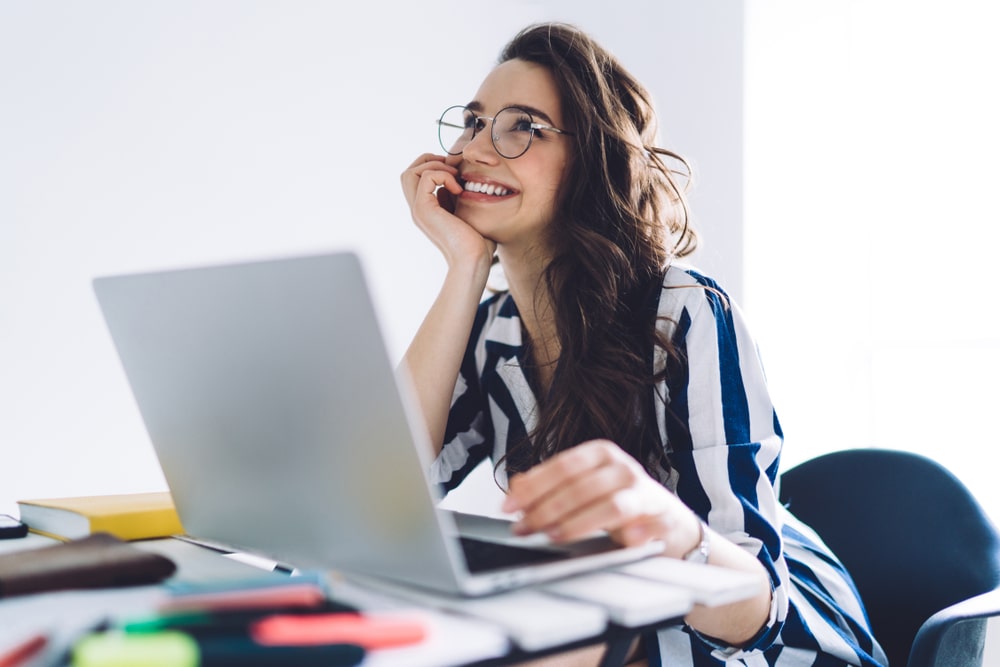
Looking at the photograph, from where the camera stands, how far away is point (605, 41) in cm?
292

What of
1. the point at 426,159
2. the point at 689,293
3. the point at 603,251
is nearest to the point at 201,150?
the point at 426,159

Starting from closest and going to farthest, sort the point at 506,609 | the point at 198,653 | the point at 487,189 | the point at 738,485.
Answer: the point at 198,653 → the point at 506,609 → the point at 738,485 → the point at 487,189

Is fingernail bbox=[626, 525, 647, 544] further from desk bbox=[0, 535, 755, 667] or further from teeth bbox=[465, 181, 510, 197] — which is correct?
teeth bbox=[465, 181, 510, 197]

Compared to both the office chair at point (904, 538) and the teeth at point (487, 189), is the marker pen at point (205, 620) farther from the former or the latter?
the teeth at point (487, 189)

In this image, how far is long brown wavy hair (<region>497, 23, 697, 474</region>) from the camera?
1.19 m

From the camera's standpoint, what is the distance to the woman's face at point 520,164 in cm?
136

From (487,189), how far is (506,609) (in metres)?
0.95

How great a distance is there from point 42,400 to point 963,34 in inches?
104

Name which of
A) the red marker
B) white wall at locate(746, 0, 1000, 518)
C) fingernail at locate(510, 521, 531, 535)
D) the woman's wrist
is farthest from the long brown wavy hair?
white wall at locate(746, 0, 1000, 518)

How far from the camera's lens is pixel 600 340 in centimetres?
125

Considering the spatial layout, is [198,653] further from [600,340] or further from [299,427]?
[600,340]

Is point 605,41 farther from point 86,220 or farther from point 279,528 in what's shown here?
point 279,528

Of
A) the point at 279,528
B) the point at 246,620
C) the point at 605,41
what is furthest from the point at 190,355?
the point at 605,41

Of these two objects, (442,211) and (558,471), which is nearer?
(558,471)
